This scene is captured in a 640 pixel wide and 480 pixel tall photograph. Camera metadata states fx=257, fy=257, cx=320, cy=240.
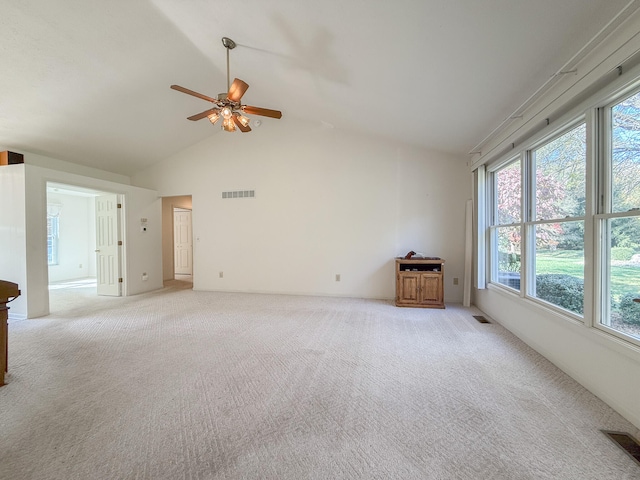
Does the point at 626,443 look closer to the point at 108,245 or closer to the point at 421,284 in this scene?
the point at 421,284

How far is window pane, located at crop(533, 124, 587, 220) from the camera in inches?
89.1

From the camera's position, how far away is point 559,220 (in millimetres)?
2469

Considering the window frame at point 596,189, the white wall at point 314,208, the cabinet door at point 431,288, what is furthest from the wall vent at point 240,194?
the window frame at point 596,189

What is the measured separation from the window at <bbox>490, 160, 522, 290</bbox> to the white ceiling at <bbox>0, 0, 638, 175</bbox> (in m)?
0.72

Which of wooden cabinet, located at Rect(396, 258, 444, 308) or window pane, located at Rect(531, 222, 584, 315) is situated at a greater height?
window pane, located at Rect(531, 222, 584, 315)

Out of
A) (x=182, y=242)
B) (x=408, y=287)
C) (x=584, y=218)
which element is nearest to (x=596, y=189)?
(x=584, y=218)

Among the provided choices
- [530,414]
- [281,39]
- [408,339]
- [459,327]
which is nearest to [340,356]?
[408,339]

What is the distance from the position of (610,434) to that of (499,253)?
2.63 m

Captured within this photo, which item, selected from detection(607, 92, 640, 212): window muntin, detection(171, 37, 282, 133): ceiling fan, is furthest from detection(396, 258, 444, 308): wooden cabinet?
detection(171, 37, 282, 133): ceiling fan

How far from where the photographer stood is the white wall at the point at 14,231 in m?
3.70

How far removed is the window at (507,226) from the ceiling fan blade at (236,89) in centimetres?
335

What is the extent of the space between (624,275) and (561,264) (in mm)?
665

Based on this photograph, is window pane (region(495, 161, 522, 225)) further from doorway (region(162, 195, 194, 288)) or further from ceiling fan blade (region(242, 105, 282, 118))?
doorway (region(162, 195, 194, 288))

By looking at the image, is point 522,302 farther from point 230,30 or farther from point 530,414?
point 230,30
